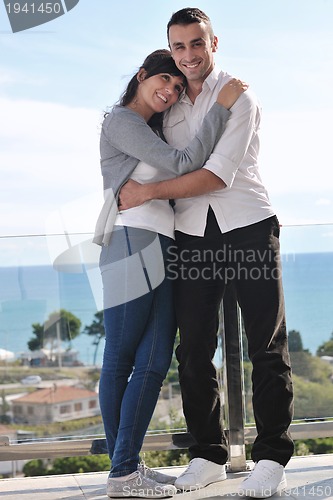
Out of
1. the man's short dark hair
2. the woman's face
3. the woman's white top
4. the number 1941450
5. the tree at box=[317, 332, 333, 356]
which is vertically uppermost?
the number 1941450

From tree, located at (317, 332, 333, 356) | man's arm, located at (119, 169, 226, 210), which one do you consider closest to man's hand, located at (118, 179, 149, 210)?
man's arm, located at (119, 169, 226, 210)

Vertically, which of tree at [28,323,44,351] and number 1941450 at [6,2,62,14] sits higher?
number 1941450 at [6,2,62,14]

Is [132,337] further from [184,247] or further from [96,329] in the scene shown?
[96,329]

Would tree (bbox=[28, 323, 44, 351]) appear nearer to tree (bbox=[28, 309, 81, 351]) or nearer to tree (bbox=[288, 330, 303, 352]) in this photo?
tree (bbox=[28, 309, 81, 351])

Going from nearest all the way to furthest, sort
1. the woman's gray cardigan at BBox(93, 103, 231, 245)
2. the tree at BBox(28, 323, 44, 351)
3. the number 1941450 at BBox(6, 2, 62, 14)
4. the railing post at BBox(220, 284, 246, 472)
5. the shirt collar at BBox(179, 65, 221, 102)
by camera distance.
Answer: the woman's gray cardigan at BBox(93, 103, 231, 245)
the shirt collar at BBox(179, 65, 221, 102)
the railing post at BBox(220, 284, 246, 472)
the tree at BBox(28, 323, 44, 351)
the number 1941450 at BBox(6, 2, 62, 14)

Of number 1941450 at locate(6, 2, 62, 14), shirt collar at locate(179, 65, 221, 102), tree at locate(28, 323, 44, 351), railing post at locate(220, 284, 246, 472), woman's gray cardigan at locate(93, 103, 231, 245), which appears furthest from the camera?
number 1941450 at locate(6, 2, 62, 14)

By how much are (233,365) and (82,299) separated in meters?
0.55

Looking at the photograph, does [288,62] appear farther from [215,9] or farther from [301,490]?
[301,490]

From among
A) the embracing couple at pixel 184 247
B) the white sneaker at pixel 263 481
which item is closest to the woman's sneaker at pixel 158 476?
the embracing couple at pixel 184 247

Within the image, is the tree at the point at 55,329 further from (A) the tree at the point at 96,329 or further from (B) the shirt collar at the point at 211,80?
(B) the shirt collar at the point at 211,80

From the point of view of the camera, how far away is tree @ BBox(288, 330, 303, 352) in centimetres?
285

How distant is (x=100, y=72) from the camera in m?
19.6

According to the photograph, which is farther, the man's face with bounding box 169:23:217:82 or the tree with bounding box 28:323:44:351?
the tree with bounding box 28:323:44:351

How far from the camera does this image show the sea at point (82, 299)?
2.73 m
